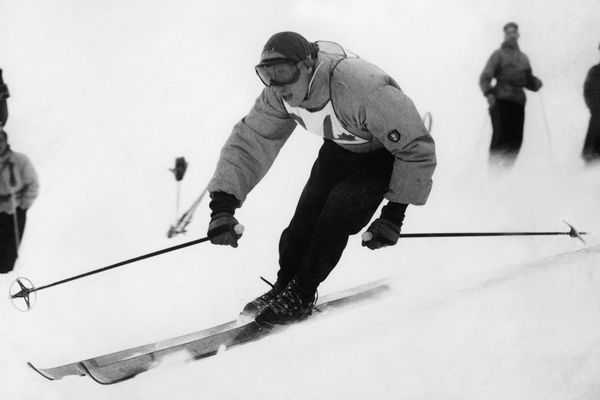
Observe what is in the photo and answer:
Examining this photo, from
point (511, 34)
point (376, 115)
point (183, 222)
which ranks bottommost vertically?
point (183, 222)

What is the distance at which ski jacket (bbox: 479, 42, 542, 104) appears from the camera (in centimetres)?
501

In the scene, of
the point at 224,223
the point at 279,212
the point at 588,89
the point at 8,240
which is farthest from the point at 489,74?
the point at 8,240

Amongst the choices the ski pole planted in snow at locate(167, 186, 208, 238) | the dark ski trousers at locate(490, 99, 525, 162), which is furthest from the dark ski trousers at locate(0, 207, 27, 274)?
the dark ski trousers at locate(490, 99, 525, 162)

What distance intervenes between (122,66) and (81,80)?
253mm

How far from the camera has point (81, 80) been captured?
4.34 metres

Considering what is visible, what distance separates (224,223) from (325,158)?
1.51 feet

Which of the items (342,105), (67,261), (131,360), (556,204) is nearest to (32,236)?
(67,261)

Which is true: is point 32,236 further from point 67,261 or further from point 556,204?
point 556,204

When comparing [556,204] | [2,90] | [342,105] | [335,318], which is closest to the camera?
[342,105]

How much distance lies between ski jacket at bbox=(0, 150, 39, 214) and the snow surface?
0.26ft

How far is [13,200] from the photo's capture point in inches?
158

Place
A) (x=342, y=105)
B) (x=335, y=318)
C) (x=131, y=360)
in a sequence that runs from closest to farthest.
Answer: (x=342, y=105) < (x=131, y=360) < (x=335, y=318)

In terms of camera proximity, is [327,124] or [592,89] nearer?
[327,124]

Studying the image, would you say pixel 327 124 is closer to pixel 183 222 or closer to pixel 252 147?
pixel 252 147
